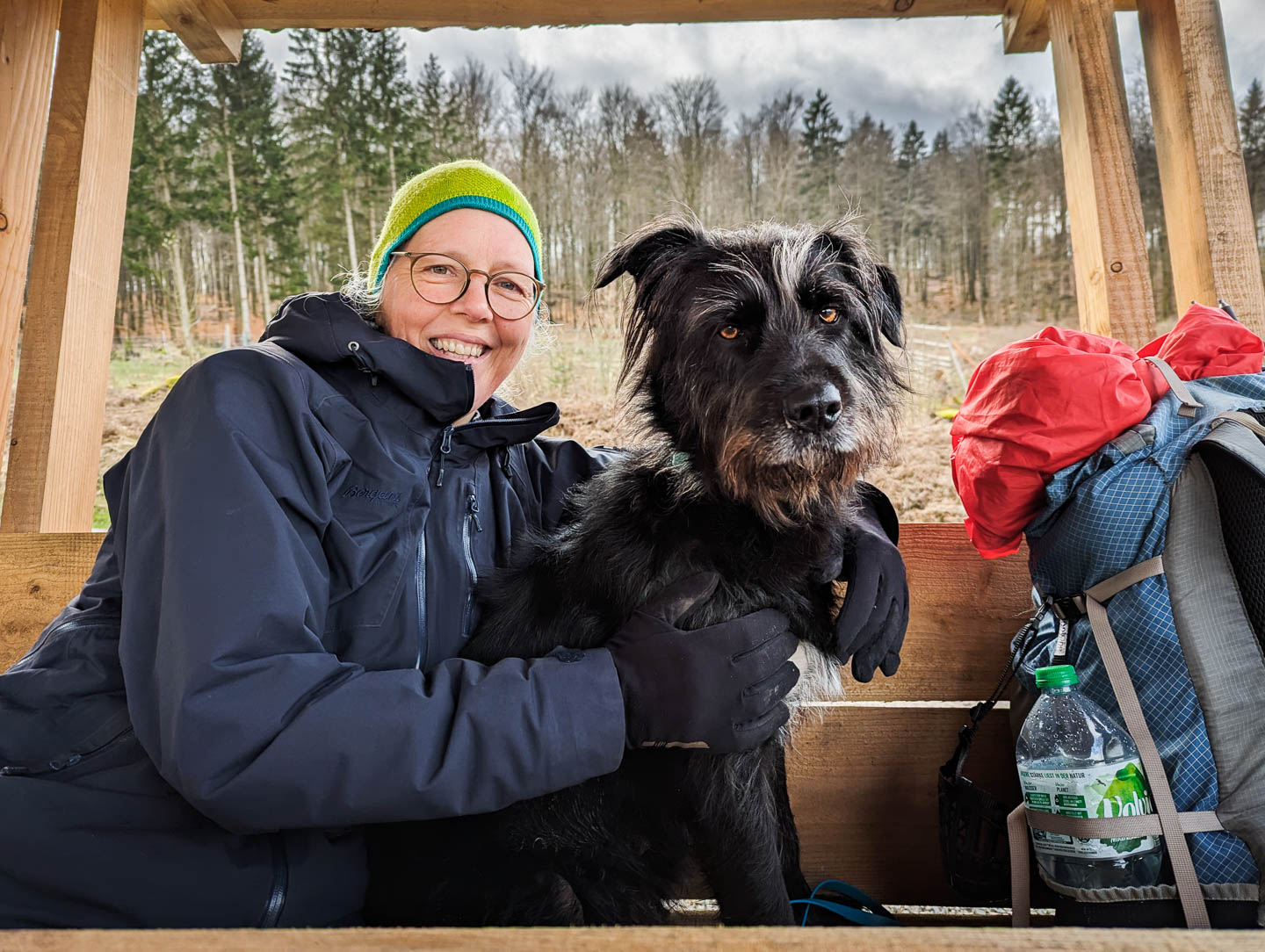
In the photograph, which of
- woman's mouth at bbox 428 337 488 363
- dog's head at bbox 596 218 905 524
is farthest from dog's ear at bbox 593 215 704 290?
A: woman's mouth at bbox 428 337 488 363

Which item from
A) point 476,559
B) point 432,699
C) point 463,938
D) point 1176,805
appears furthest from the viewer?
point 476,559

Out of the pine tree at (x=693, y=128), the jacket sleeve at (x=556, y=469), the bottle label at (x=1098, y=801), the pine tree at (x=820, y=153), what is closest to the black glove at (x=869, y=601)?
the bottle label at (x=1098, y=801)

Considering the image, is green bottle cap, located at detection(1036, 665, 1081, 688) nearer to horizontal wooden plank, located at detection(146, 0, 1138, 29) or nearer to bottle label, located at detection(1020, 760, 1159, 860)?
bottle label, located at detection(1020, 760, 1159, 860)

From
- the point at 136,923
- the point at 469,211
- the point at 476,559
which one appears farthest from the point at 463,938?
the point at 469,211

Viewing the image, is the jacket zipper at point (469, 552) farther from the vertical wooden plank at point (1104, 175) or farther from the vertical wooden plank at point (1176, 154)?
the vertical wooden plank at point (1176, 154)

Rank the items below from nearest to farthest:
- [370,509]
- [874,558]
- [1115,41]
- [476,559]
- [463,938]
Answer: [463,938]
[370,509]
[874,558]
[476,559]
[1115,41]

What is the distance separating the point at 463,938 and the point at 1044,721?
1.34 m

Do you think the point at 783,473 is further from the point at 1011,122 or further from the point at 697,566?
the point at 1011,122

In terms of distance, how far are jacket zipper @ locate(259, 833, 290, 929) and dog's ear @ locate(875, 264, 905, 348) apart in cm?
171

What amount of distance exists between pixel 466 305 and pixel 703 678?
102cm

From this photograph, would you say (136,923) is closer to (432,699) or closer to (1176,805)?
(432,699)

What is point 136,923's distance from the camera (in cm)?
139

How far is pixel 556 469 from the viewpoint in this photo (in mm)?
2355

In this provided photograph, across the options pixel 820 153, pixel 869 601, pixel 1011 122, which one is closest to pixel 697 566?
pixel 869 601
